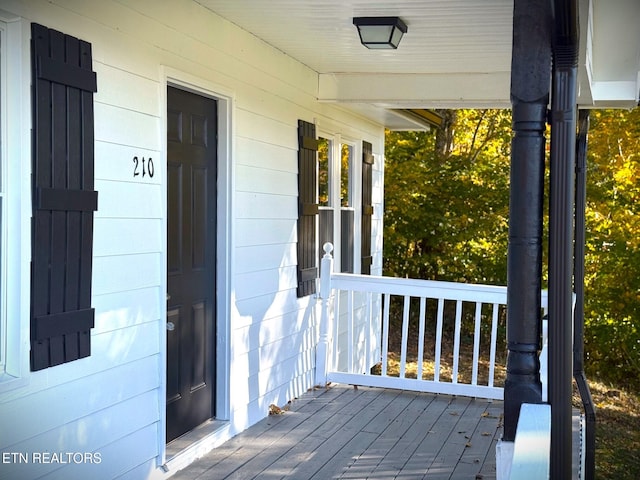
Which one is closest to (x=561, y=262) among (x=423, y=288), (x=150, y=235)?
(x=150, y=235)

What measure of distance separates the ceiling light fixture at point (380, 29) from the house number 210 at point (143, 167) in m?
1.56

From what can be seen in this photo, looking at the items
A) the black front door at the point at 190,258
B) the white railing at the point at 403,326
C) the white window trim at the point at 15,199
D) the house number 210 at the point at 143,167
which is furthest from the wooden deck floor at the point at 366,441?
the house number 210 at the point at 143,167

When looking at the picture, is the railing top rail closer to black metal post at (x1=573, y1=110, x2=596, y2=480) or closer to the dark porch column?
black metal post at (x1=573, y1=110, x2=596, y2=480)

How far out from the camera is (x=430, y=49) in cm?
550

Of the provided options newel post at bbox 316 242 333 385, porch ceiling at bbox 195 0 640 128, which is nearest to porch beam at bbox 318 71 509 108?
porch ceiling at bbox 195 0 640 128

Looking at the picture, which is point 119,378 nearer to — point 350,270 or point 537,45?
point 537,45

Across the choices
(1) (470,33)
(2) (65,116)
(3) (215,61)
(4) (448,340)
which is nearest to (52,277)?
(2) (65,116)

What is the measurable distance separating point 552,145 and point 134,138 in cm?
199

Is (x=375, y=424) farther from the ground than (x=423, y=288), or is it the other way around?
(x=423, y=288)

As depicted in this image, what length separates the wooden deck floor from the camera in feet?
14.5

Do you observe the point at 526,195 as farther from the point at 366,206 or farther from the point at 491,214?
the point at 491,214

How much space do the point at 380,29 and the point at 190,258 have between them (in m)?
1.76

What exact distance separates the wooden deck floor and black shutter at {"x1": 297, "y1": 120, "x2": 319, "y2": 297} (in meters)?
0.94

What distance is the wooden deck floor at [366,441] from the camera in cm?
442
